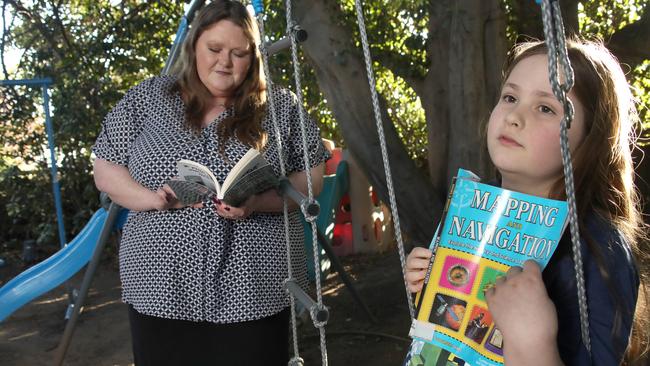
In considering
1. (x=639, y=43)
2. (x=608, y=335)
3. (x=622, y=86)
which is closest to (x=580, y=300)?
(x=608, y=335)

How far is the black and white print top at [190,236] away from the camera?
1728mm

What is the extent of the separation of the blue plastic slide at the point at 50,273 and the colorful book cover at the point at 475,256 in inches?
99.6

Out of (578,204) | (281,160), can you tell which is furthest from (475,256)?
(281,160)

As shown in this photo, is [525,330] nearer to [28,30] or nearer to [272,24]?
[272,24]

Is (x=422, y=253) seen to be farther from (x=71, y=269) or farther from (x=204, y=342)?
(x=71, y=269)

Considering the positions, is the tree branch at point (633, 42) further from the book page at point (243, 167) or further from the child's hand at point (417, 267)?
the child's hand at point (417, 267)

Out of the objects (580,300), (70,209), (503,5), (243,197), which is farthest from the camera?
(70,209)

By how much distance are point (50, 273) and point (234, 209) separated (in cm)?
212

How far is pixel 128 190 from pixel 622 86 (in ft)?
4.21

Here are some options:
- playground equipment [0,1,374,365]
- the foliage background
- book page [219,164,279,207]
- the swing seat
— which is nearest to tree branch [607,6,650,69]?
the foliage background

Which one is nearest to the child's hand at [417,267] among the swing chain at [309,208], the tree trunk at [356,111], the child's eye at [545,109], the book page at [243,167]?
the child's eye at [545,109]

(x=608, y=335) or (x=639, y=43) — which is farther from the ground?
(x=639, y=43)

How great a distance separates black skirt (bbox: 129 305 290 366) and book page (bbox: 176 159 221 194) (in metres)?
0.39

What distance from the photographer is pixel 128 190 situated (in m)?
1.79
